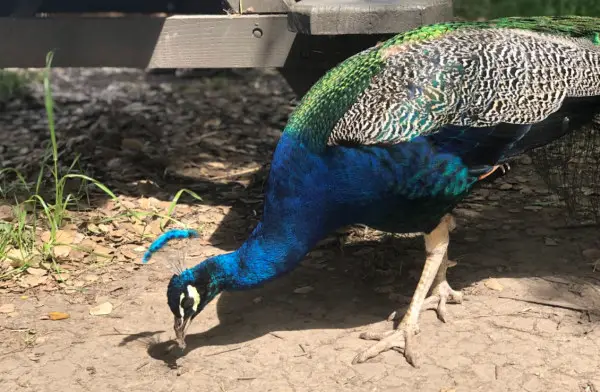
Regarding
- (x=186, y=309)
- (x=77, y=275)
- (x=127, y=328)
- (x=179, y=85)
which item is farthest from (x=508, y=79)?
(x=179, y=85)

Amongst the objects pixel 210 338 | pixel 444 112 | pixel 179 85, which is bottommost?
pixel 179 85

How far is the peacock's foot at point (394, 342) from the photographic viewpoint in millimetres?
2973

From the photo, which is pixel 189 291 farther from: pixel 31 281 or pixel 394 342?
pixel 31 281

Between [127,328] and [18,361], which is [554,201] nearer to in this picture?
[127,328]

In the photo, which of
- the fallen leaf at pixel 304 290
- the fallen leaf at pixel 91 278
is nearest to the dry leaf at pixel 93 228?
the fallen leaf at pixel 91 278

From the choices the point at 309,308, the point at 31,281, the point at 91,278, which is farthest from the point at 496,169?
the point at 31,281

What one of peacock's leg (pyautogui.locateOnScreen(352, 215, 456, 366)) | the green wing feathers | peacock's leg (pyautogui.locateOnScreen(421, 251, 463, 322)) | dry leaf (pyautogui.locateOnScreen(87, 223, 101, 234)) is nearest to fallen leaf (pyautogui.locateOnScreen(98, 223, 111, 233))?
dry leaf (pyautogui.locateOnScreen(87, 223, 101, 234))

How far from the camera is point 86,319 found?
3.41 metres

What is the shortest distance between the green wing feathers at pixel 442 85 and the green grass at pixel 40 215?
1.26 meters

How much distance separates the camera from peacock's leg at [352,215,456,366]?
3000 millimetres

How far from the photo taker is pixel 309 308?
11.1 ft

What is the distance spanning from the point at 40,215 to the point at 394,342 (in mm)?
2093

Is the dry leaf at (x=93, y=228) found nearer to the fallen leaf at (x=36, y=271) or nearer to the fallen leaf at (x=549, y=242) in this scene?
the fallen leaf at (x=36, y=271)

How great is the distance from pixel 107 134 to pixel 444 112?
2.95m
